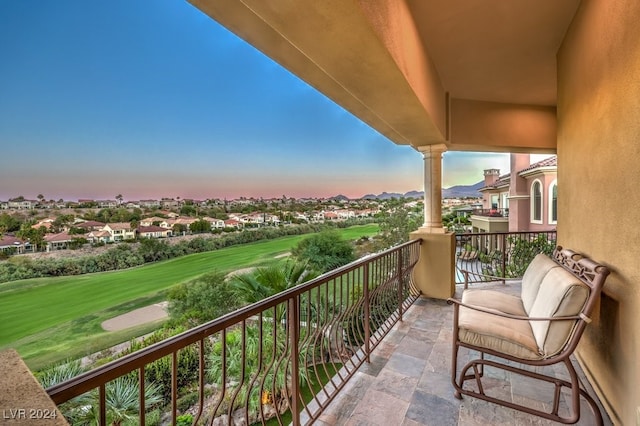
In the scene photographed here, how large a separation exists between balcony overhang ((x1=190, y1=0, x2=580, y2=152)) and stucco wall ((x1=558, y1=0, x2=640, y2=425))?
1.64 ft

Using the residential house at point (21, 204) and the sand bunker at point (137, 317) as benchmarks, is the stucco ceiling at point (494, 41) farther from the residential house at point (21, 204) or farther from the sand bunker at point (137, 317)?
the sand bunker at point (137, 317)

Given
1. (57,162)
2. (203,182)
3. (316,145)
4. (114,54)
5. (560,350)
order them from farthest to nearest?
(316,145) → (203,182) → (114,54) → (57,162) → (560,350)

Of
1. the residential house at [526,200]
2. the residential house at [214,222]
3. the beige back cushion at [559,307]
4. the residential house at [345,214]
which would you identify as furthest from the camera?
the residential house at [345,214]

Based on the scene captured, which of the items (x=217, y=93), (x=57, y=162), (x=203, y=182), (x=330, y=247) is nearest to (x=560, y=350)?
(x=57, y=162)

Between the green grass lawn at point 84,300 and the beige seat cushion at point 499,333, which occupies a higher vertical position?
the beige seat cushion at point 499,333

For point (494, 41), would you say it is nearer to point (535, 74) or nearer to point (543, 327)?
point (535, 74)

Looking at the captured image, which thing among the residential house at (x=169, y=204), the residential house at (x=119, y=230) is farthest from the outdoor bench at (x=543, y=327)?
the residential house at (x=169, y=204)

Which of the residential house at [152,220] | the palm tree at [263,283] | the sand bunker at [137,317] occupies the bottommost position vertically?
the sand bunker at [137,317]

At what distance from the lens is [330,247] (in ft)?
42.1

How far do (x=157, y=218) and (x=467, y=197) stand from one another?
47.6 ft

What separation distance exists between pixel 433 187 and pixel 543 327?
2.52 m

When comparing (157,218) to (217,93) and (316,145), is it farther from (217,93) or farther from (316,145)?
(316,145)

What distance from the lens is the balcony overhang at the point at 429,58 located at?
4.20 ft

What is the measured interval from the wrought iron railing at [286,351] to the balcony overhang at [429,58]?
1.35 meters
